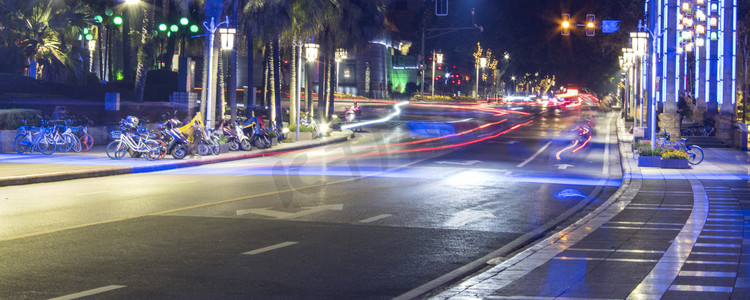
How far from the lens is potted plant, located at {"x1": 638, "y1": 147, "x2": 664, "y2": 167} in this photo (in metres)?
26.0

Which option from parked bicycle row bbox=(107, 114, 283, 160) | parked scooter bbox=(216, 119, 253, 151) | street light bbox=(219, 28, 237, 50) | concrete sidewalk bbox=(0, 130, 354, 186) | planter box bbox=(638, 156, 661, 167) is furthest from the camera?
parked scooter bbox=(216, 119, 253, 151)

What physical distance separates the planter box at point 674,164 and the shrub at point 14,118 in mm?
21507

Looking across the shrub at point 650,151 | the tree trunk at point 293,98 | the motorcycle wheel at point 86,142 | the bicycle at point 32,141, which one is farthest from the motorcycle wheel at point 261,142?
the shrub at point 650,151

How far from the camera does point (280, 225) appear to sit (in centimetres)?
1276

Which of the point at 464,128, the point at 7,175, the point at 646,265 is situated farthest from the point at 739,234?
the point at 464,128

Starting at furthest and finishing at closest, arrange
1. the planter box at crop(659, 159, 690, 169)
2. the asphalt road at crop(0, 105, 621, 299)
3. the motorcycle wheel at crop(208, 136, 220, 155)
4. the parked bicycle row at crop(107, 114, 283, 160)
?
the motorcycle wheel at crop(208, 136, 220, 155)
the planter box at crop(659, 159, 690, 169)
the parked bicycle row at crop(107, 114, 283, 160)
the asphalt road at crop(0, 105, 621, 299)

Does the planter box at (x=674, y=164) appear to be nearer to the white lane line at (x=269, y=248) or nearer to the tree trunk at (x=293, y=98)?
the white lane line at (x=269, y=248)

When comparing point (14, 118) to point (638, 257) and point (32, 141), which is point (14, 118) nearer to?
point (32, 141)

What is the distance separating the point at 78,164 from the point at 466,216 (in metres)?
13.1

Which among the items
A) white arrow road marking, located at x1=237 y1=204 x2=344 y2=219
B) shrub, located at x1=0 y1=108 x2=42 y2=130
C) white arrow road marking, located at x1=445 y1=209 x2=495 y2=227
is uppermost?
shrub, located at x1=0 y1=108 x2=42 y2=130

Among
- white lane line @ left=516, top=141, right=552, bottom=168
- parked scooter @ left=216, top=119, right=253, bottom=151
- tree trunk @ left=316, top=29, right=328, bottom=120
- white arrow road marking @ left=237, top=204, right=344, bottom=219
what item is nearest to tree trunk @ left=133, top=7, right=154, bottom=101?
tree trunk @ left=316, top=29, right=328, bottom=120

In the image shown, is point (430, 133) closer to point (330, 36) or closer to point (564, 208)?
point (330, 36)

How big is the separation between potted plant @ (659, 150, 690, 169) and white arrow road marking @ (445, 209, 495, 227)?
42.4 feet

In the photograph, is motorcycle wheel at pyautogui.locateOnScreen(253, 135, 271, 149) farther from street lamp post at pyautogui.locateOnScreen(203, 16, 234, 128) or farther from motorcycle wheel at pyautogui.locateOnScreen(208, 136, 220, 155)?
motorcycle wheel at pyautogui.locateOnScreen(208, 136, 220, 155)
